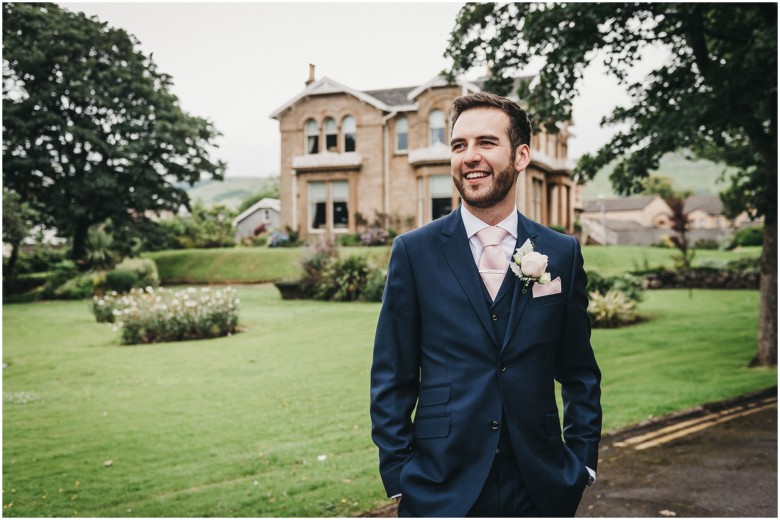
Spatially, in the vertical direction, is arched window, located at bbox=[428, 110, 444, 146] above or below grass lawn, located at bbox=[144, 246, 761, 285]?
above

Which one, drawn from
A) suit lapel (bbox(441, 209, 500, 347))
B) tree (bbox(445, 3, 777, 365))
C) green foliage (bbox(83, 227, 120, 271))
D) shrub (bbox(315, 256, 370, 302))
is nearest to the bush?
tree (bbox(445, 3, 777, 365))

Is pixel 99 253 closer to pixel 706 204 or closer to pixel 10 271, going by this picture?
pixel 10 271

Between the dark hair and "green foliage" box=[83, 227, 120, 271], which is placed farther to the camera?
"green foliage" box=[83, 227, 120, 271]

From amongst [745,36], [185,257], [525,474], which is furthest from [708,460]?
[185,257]

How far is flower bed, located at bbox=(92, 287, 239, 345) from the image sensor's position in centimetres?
1622

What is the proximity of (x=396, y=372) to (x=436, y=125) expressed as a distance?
2932 centimetres

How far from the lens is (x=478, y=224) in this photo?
9.37 feet

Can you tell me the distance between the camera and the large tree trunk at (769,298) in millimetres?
11531

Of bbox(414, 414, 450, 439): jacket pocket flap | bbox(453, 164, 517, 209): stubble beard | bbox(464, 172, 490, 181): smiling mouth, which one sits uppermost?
bbox(464, 172, 490, 181): smiling mouth

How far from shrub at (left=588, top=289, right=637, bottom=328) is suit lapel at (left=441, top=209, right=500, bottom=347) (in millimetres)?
14923

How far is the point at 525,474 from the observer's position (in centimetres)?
266

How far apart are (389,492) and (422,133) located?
29.3m

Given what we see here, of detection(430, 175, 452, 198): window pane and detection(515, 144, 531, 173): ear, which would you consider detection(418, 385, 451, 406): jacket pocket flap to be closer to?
detection(515, 144, 531, 173): ear

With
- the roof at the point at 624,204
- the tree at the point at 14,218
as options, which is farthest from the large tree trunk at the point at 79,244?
the roof at the point at 624,204
